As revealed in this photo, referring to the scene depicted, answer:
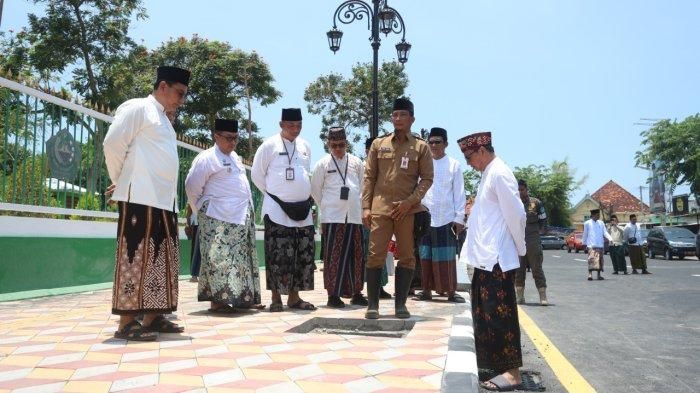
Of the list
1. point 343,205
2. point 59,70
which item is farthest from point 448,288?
point 59,70

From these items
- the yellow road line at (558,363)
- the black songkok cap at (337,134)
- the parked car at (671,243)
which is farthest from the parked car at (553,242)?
the black songkok cap at (337,134)

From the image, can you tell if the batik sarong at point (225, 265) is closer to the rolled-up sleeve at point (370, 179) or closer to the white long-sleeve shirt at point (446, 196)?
the rolled-up sleeve at point (370, 179)

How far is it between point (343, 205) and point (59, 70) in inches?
1109

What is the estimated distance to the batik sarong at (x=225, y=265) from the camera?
555cm

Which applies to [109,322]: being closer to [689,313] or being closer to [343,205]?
[343,205]

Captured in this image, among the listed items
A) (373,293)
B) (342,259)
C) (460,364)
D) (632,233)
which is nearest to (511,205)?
(460,364)

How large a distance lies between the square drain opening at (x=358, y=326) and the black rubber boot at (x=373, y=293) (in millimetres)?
67

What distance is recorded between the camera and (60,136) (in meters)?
7.42

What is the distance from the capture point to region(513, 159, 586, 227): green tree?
2990 inches

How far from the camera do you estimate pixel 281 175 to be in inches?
243

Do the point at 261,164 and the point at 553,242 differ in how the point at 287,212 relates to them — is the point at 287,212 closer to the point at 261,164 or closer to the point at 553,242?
the point at 261,164

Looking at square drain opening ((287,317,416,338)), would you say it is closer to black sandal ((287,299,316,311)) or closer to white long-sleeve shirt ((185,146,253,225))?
black sandal ((287,299,316,311))

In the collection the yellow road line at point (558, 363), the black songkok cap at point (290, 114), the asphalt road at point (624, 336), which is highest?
the black songkok cap at point (290, 114)

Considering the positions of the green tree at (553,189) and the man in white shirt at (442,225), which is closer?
the man in white shirt at (442,225)
